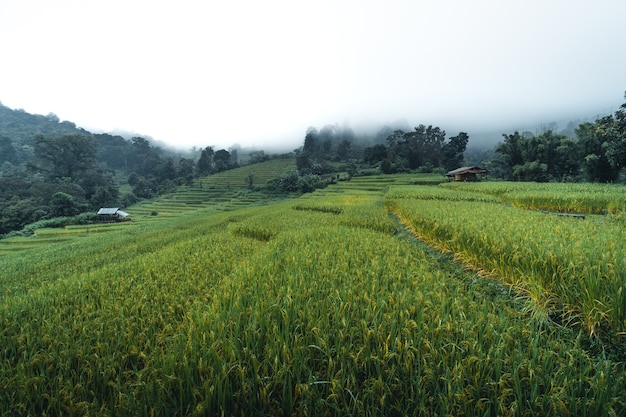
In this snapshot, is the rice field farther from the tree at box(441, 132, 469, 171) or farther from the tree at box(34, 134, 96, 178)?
the tree at box(34, 134, 96, 178)

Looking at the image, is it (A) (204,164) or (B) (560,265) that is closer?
(B) (560,265)

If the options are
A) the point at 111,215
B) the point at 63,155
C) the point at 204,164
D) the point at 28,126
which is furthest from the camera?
the point at 28,126

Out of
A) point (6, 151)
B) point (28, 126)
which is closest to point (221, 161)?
point (6, 151)

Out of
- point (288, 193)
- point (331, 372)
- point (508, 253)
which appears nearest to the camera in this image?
point (331, 372)

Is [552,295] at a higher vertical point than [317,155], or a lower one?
lower

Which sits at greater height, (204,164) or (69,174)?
(69,174)

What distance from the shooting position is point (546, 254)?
417 cm

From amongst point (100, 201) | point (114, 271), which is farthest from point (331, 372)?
point (100, 201)

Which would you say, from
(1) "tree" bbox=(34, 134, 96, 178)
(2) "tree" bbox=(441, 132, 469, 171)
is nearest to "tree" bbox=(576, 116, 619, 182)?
(2) "tree" bbox=(441, 132, 469, 171)

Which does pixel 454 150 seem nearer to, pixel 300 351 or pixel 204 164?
pixel 300 351

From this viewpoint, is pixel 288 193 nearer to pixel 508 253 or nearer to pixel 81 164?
pixel 508 253

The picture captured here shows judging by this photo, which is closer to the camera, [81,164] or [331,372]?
[331,372]

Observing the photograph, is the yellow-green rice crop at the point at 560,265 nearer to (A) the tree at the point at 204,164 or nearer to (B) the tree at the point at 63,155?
(A) the tree at the point at 204,164

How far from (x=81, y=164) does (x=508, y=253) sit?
10319 centimetres
